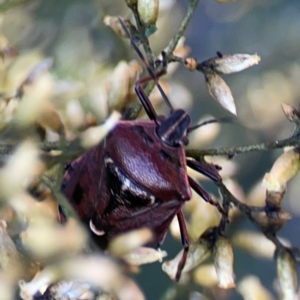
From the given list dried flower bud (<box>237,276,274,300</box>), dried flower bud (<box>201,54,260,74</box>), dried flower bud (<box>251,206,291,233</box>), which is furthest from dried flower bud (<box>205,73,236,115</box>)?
dried flower bud (<box>237,276,274,300</box>)

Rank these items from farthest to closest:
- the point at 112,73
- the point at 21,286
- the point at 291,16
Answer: the point at 291,16, the point at 112,73, the point at 21,286

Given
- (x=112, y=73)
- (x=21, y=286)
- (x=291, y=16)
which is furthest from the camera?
(x=291, y=16)

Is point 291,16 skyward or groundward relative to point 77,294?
skyward

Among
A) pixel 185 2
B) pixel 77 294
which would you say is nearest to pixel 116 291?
pixel 77 294

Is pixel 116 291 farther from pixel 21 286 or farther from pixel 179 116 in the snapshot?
pixel 179 116

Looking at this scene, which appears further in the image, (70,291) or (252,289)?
(252,289)

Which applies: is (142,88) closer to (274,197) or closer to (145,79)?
(145,79)

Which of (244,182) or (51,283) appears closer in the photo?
(51,283)

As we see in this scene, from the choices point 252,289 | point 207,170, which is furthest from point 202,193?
point 252,289

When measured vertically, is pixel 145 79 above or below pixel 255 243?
above
